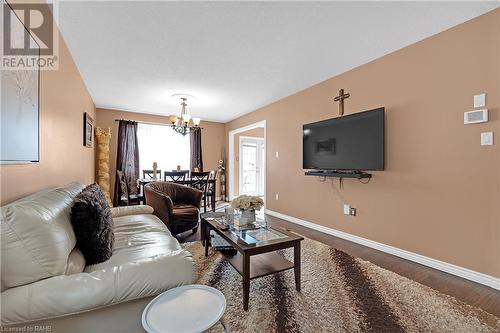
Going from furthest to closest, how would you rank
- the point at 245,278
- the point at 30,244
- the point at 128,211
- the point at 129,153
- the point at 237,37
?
the point at 129,153 → the point at 128,211 → the point at 237,37 → the point at 245,278 → the point at 30,244

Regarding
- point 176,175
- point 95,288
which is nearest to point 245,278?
point 95,288

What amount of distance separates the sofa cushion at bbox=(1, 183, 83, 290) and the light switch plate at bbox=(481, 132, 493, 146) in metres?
3.23

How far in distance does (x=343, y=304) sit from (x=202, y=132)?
5556 millimetres

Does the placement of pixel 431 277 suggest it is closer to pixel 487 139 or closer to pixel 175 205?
pixel 487 139

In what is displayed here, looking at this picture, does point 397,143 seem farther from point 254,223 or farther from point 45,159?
point 45,159

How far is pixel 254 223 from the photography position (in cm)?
231

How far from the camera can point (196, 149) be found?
6.32 m

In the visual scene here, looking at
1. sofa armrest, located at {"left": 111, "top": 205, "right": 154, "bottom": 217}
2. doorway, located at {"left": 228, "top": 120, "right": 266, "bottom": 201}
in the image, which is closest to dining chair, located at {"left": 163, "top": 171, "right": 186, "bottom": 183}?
sofa armrest, located at {"left": 111, "top": 205, "right": 154, "bottom": 217}

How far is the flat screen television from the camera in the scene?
280 cm

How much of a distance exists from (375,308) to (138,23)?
10.3 feet

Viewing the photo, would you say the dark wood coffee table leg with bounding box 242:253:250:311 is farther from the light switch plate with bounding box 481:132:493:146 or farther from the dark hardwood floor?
the light switch plate with bounding box 481:132:493:146

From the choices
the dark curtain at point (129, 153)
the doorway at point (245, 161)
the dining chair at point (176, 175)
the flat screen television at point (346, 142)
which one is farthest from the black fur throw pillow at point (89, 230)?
the doorway at point (245, 161)

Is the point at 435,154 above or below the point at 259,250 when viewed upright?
above

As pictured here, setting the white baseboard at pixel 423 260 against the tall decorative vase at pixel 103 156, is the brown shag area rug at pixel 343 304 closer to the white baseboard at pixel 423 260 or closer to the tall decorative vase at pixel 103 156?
the white baseboard at pixel 423 260
